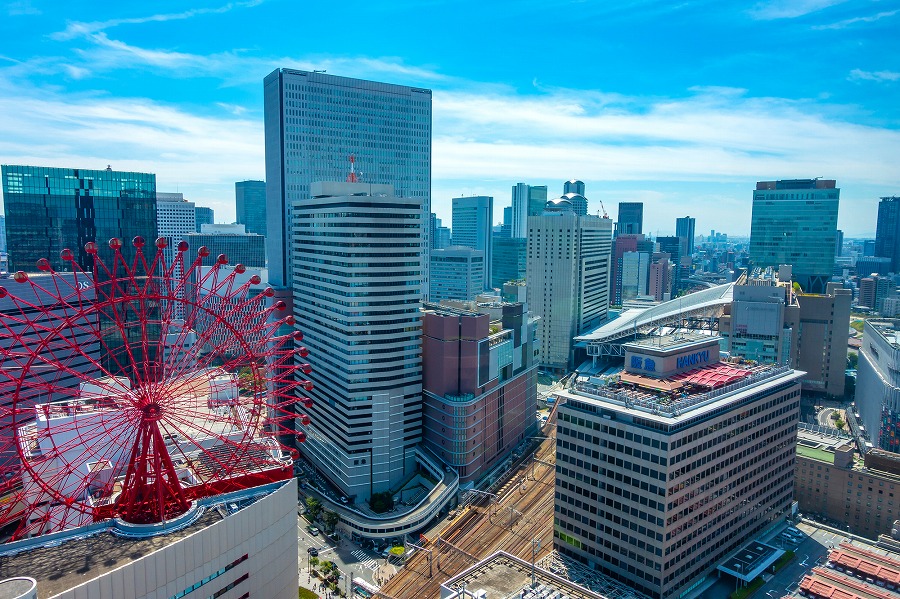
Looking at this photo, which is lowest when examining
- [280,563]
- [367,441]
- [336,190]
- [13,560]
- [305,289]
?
[367,441]

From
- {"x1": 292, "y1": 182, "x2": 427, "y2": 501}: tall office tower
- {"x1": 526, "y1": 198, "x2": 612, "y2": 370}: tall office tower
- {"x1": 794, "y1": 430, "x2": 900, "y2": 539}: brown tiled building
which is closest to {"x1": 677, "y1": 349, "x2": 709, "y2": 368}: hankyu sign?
{"x1": 794, "y1": 430, "x2": 900, "y2": 539}: brown tiled building

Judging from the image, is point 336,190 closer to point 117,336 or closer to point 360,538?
point 360,538

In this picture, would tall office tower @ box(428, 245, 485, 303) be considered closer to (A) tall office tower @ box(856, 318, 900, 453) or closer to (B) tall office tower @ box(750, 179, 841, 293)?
(B) tall office tower @ box(750, 179, 841, 293)

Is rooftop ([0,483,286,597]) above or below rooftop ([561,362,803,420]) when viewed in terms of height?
below

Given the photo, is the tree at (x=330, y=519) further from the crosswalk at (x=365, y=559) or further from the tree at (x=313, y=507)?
the crosswalk at (x=365, y=559)

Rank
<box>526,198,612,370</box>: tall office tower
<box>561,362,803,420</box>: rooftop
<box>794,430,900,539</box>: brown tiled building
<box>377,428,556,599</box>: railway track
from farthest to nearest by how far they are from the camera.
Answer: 1. <box>526,198,612,370</box>: tall office tower
2. <box>794,430,900,539</box>: brown tiled building
3. <box>377,428,556,599</box>: railway track
4. <box>561,362,803,420</box>: rooftop

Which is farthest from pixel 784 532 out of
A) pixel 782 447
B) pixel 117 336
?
pixel 117 336
